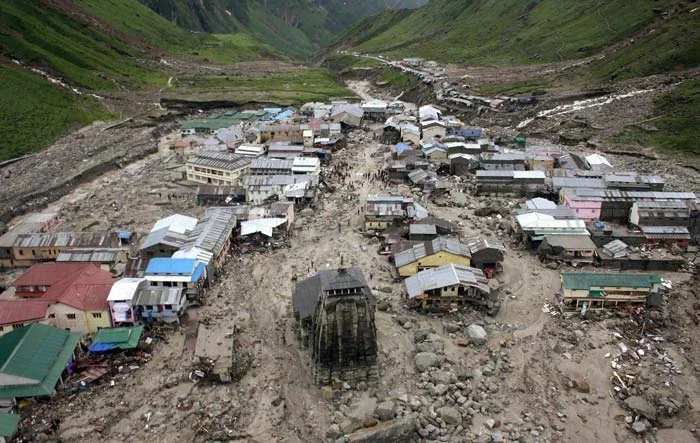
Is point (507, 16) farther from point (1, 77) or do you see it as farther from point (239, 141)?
point (1, 77)

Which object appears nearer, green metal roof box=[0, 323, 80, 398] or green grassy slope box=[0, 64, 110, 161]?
green metal roof box=[0, 323, 80, 398]

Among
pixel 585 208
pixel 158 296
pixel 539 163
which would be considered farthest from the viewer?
pixel 539 163

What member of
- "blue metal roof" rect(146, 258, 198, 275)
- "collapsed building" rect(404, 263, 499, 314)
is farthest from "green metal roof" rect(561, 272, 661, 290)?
"blue metal roof" rect(146, 258, 198, 275)

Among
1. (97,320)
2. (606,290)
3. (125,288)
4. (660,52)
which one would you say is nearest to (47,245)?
(97,320)

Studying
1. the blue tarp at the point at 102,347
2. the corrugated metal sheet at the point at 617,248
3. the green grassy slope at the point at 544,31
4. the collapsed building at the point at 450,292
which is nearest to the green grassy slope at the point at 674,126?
the corrugated metal sheet at the point at 617,248

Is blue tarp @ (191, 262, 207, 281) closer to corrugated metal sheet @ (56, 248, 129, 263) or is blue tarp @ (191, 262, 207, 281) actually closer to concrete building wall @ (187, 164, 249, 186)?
corrugated metal sheet @ (56, 248, 129, 263)

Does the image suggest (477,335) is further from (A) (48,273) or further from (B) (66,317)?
(A) (48,273)

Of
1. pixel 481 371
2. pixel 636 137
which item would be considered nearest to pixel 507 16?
pixel 636 137
